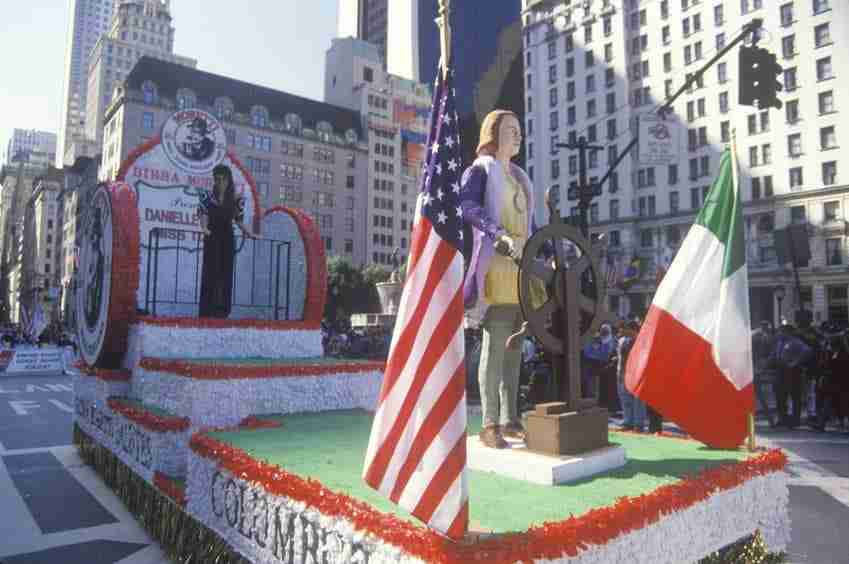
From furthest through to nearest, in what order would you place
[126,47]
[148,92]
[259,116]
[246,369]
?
1. [126,47]
2. [259,116]
3. [148,92]
4. [246,369]

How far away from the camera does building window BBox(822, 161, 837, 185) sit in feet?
139

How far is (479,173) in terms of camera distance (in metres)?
4.00

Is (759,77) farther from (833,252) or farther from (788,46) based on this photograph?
(788,46)

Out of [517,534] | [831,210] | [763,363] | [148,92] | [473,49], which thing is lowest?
[517,534]

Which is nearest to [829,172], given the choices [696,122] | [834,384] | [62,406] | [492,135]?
[696,122]

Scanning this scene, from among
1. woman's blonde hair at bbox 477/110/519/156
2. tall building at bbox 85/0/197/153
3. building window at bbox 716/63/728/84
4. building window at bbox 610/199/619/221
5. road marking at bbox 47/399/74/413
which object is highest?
tall building at bbox 85/0/197/153

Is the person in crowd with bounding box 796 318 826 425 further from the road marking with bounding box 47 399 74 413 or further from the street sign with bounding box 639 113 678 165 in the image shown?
the road marking with bounding box 47 399 74 413

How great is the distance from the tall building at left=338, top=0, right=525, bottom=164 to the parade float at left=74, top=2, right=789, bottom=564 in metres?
2.94

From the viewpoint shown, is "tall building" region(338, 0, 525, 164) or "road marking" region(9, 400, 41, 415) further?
"road marking" region(9, 400, 41, 415)

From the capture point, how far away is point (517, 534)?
2.29 meters

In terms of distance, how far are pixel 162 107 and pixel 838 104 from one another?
6135 centimetres

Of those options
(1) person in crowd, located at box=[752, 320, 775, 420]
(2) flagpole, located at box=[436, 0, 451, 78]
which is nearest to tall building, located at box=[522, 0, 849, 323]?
(1) person in crowd, located at box=[752, 320, 775, 420]

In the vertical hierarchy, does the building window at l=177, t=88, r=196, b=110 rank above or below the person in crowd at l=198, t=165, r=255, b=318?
above

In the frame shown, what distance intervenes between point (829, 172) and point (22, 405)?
1991 inches
